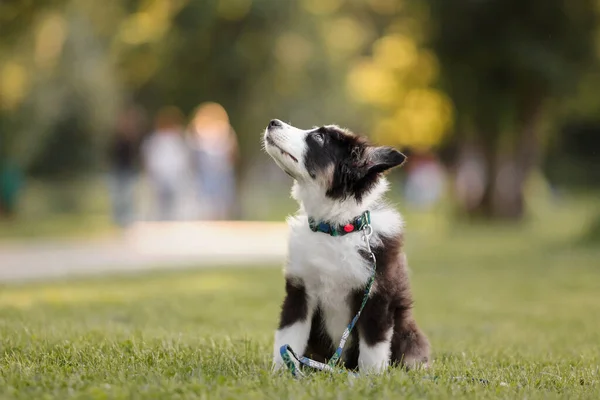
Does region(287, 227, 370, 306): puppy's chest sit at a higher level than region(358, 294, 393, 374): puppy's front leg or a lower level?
higher

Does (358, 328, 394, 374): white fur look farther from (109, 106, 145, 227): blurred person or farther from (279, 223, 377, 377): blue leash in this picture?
(109, 106, 145, 227): blurred person

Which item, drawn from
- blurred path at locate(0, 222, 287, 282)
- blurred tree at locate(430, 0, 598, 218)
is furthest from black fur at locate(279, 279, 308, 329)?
blurred tree at locate(430, 0, 598, 218)

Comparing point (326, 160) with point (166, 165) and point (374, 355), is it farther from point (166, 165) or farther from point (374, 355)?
point (166, 165)

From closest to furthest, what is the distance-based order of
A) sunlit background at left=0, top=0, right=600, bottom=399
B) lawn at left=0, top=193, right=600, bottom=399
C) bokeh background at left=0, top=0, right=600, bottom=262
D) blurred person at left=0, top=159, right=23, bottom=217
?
lawn at left=0, top=193, right=600, bottom=399, sunlit background at left=0, top=0, right=600, bottom=399, bokeh background at left=0, top=0, right=600, bottom=262, blurred person at left=0, top=159, right=23, bottom=217

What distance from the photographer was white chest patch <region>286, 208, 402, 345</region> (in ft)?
17.7

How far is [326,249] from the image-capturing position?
5.45 metres

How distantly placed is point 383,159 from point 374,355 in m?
1.29

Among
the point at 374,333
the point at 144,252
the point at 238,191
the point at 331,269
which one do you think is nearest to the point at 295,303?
the point at 331,269

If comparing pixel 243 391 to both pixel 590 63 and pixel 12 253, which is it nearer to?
pixel 12 253

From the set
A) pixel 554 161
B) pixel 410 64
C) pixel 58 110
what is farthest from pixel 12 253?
pixel 554 161

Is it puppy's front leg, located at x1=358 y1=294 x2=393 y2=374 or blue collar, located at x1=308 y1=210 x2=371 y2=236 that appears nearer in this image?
puppy's front leg, located at x1=358 y1=294 x2=393 y2=374

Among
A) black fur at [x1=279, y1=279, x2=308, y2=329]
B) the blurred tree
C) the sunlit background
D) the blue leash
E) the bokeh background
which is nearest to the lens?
the blue leash

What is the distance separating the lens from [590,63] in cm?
2297

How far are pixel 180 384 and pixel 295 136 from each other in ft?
6.18
